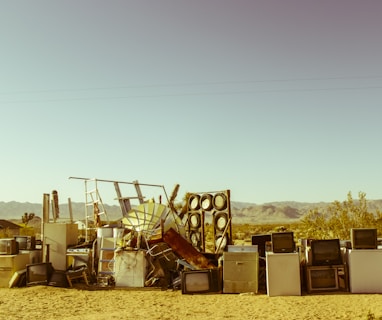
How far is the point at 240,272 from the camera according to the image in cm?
1201

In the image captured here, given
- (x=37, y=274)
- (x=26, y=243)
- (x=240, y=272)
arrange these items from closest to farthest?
(x=240, y=272) → (x=37, y=274) → (x=26, y=243)

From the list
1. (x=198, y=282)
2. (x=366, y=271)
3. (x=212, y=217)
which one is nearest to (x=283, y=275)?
(x=366, y=271)

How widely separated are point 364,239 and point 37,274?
9.15 m

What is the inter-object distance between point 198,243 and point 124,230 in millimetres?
4758

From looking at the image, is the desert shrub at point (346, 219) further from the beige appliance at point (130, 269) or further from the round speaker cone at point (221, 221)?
the beige appliance at point (130, 269)

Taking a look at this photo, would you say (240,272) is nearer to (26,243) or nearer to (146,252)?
(146,252)

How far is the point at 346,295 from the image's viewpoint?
11.2 meters

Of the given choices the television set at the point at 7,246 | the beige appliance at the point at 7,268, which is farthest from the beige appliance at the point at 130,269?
the television set at the point at 7,246

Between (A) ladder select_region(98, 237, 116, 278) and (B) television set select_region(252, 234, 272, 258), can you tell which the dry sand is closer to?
(A) ladder select_region(98, 237, 116, 278)

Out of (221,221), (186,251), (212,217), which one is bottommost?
(186,251)

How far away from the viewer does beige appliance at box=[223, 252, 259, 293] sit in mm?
11930

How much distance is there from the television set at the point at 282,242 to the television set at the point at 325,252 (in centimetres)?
56

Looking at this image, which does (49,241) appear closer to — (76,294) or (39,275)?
(39,275)

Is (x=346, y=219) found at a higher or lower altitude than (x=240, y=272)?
higher
